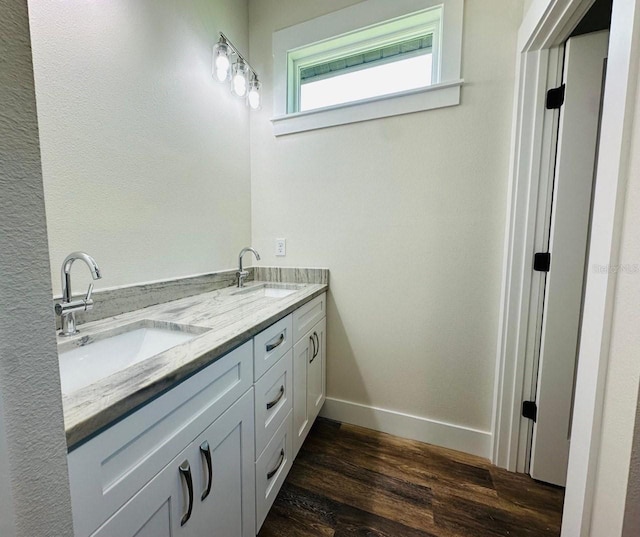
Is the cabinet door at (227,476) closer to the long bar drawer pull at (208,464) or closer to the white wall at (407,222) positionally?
the long bar drawer pull at (208,464)

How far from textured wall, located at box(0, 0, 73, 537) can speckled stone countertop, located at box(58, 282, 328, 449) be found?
2.9 inches

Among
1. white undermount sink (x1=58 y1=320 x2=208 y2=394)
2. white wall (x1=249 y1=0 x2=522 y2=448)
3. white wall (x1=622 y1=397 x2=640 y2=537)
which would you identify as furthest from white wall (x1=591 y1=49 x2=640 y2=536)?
white undermount sink (x1=58 y1=320 x2=208 y2=394)

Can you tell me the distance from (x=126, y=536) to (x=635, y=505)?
38.7 inches

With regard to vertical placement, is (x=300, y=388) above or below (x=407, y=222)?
below

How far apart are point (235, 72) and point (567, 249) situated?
185cm

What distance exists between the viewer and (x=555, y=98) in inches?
45.7

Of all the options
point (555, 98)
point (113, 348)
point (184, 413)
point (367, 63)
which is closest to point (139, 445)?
point (184, 413)

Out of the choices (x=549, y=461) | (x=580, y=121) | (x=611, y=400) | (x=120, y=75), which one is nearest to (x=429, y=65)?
(x=580, y=121)

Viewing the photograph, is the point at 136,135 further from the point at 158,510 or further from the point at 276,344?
the point at 158,510

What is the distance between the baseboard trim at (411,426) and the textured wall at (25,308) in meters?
1.56

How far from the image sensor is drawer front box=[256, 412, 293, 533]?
952 millimetres

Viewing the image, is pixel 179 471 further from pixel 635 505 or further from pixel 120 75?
pixel 120 75

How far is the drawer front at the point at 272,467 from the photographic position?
952 millimetres

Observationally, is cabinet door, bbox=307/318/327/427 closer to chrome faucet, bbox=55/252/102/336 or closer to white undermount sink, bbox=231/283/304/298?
white undermount sink, bbox=231/283/304/298
